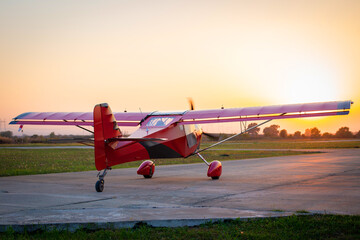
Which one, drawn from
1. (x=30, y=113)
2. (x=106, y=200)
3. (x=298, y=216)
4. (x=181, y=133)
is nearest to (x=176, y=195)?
(x=106, y=200)

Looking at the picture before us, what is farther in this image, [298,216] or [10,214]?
[10,214]

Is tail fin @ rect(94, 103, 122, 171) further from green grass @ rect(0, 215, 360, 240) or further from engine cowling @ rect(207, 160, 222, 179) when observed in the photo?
green grass @ rect(0, 215, 360, 240)

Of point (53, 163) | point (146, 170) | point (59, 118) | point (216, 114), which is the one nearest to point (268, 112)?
point (216, 114)

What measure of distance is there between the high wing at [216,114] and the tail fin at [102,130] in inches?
121

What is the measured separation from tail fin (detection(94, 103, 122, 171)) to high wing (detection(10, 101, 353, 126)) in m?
3.06

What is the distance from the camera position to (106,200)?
9.42m

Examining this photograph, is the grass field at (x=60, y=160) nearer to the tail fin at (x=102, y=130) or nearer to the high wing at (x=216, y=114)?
the high wing at (x=216, y=114)

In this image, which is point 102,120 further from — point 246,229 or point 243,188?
point 246,229

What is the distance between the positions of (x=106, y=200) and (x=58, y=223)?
2.84 metres

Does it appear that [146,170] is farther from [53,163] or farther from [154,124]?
[53,163]

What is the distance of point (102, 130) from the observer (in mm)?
11438

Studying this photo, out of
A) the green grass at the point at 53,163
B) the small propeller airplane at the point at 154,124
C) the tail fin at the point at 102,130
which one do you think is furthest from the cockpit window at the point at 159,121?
the green grass at the point at 53,163

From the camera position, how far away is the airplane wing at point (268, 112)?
13461 mm

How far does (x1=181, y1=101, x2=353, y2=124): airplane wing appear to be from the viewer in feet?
44.2
